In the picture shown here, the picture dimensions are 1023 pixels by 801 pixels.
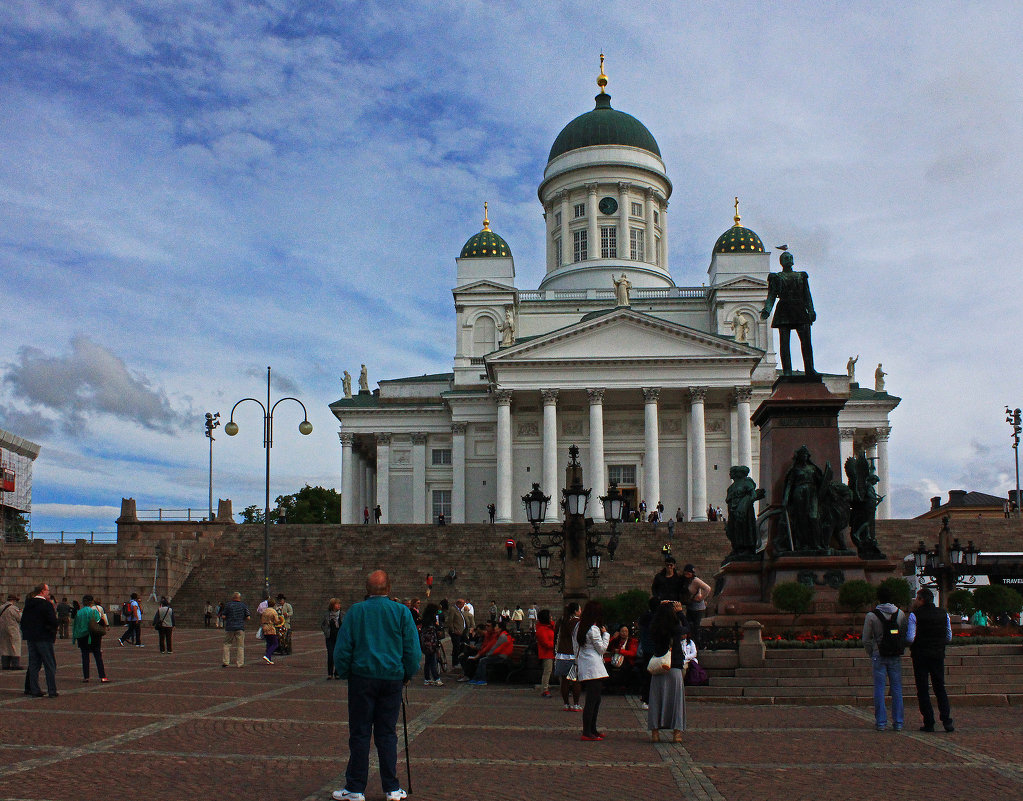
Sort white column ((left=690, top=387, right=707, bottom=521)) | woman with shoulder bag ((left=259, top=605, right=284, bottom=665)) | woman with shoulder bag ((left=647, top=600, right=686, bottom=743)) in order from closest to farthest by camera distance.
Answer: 1. woman with shoulder bag ((left=647, top=600, right=686, bottom=743))
2. woman with shoulder bag ((left=259, top=605, right=284, bottom=665))
3. white column ((left=690, top=387, right=707, bottom=521))

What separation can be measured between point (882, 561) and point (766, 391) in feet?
153

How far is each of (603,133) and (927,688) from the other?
220ft

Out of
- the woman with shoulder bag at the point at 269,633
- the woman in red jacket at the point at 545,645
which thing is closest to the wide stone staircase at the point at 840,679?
the woman in red jacket at the point at 545,645

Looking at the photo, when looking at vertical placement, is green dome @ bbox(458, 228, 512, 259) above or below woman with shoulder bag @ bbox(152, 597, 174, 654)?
above

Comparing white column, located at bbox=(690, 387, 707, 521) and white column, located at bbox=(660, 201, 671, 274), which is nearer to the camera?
white column, located at bbox=(690, 387, 707, 521)

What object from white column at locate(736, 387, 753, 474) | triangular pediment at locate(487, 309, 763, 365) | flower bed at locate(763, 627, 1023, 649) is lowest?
flower bed at locate(763, 627, 1023, 649)

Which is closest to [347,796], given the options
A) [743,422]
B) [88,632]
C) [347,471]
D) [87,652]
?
[88,632]

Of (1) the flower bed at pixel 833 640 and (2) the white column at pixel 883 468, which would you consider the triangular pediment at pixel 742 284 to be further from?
(1) the flower bed at pixel 833 640

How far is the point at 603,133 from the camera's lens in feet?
251

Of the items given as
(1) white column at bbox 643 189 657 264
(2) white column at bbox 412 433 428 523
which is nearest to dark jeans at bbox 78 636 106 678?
(2) white column at bbox 412 433 428 523

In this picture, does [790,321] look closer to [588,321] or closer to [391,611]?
[391,611]

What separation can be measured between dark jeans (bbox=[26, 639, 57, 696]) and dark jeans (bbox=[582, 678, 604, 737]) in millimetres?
8065

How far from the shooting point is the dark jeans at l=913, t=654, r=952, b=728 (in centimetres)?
1287

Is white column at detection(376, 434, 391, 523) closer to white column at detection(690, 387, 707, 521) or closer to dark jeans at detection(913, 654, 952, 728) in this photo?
white column at detection(690, 387, 707, 521)
